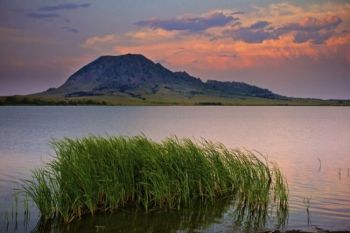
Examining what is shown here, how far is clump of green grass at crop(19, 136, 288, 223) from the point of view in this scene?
15.8 m

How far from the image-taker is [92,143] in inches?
709

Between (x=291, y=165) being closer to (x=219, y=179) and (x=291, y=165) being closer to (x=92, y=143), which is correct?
(x=219, y=179)

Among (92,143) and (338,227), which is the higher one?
(92,143)

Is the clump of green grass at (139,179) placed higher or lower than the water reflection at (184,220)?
higher

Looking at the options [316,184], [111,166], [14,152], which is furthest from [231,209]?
[14,152]

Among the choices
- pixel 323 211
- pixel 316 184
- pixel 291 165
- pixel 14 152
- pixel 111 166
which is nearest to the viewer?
pixel 111 166

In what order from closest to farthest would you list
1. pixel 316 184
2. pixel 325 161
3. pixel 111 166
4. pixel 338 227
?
pixel 338 227 < pixel 111 166 < pixel 316 184 < pixel 325 161

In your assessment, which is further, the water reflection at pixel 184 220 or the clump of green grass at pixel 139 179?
the clump of green grass at pixel 139 179

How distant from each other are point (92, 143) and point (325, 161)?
24406 mm

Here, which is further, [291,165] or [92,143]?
[291,165]

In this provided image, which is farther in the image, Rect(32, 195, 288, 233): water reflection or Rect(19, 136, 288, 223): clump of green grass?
Rect(19, 136, 288, 223): clump of green grass

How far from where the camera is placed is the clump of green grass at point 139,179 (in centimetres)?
1577

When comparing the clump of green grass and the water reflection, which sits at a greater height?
Result: the clump of green grass

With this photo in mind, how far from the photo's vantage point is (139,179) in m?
17.4
